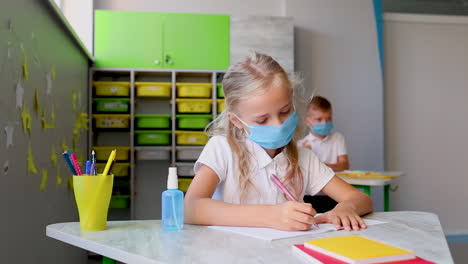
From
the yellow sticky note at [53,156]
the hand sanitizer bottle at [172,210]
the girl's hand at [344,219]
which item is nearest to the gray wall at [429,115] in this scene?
the yellow sticky note at [53,156]

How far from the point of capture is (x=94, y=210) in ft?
3.27

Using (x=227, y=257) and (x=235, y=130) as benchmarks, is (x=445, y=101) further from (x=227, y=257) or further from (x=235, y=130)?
(x=227, y=257)

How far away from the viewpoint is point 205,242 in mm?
883

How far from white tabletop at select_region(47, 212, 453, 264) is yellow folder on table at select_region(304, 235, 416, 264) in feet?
0.16

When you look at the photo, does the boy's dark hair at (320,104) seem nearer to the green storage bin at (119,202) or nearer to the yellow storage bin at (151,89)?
the yellow storage bin at (151,89)

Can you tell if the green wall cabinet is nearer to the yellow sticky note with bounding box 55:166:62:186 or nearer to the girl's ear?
the yellow sticky note with bounding box 55:166:62:186

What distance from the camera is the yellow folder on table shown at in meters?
0.71

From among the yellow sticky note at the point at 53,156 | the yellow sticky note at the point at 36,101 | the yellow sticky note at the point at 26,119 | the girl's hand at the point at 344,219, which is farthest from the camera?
the yellow sticky note at the point at 53,156

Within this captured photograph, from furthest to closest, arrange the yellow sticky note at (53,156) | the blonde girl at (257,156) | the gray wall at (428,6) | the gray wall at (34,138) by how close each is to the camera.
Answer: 1. the gray wall at (428,6)
2. the yellow sticky note at (53,156)
3. the gray wall at (34,138)
4. the blonde girl at (257,156)

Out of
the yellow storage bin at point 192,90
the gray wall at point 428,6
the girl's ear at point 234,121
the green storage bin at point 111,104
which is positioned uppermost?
the gray wall at point 428,6

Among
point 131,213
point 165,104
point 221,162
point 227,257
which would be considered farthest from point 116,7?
point 227,257

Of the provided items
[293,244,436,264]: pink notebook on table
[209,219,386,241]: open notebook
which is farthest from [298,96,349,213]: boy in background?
[293,244,436,264]: pink notebook on table

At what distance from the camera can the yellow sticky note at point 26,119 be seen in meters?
1.75

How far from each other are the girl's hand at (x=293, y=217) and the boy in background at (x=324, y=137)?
2081mm
